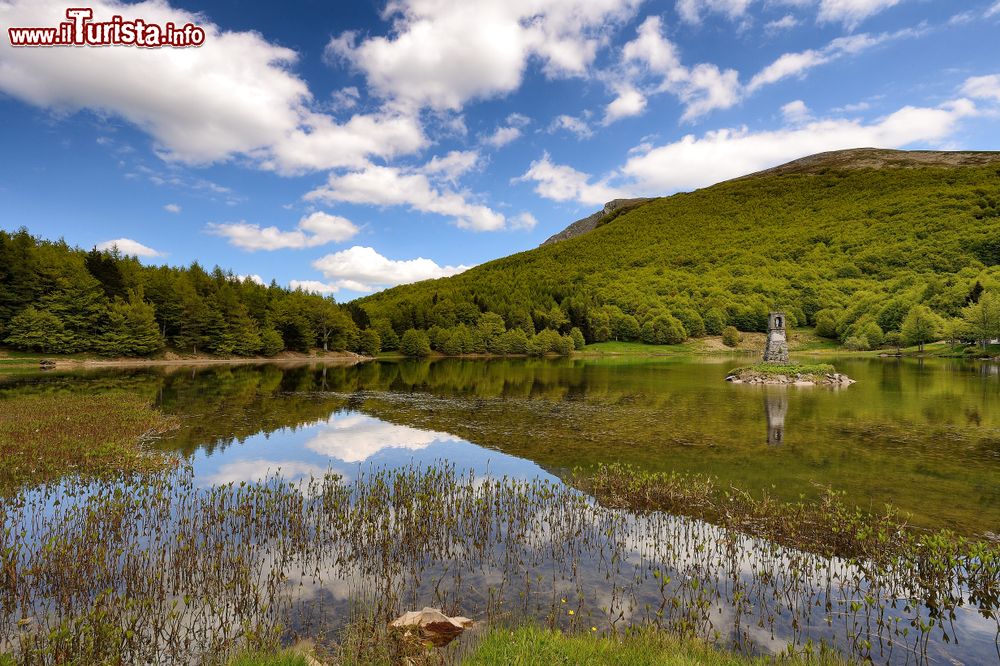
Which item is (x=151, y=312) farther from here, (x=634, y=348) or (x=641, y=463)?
(x=634, y=348)

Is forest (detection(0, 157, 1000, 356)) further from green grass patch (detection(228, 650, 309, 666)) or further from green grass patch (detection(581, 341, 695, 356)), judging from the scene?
green grass patch (detection(228, 650, 309, 666))

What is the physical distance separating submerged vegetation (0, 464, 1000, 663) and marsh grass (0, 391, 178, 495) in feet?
12.7

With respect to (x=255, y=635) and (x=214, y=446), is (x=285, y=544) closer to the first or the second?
(x=255, y=635)

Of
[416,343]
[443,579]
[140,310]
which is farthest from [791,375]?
[140,310]

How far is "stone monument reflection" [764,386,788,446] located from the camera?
1163 inches

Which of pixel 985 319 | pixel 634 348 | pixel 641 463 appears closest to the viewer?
pixel 641 463

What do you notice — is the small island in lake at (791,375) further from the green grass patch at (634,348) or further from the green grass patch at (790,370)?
the green grass patch at (634,348)

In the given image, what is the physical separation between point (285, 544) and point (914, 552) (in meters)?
16.5

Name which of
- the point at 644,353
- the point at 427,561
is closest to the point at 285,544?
the point at 427,561

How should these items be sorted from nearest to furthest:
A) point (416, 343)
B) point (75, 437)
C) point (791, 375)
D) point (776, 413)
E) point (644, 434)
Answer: point (75, 437) < point (644, 434) < point (776, 413) < point (791, 375) < point (416, 343)

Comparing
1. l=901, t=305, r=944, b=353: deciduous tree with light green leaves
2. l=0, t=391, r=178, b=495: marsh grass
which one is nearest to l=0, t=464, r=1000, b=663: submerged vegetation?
l=0, t=391, r=178, b=495: marsh grass

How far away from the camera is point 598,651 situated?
7965mm

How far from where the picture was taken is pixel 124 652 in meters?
8.23

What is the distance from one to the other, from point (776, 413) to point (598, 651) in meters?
37.3
